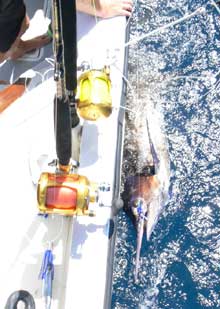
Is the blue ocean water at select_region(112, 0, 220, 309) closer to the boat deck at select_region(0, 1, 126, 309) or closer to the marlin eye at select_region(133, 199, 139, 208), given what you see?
the marlin eye at select_region(133, 199, 139, 208)

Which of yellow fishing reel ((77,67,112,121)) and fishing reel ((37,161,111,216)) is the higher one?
yellow fishing reel ((77,67,112,121))

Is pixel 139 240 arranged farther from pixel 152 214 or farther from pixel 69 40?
pixel 69 40

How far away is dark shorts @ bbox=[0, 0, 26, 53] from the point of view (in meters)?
2.50

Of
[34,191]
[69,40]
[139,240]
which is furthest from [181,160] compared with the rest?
[69,40]

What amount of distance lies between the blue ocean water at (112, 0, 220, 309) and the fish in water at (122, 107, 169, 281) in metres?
0.07

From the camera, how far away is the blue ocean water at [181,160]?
2.80 meters

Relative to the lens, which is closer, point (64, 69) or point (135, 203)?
point (64, 69)

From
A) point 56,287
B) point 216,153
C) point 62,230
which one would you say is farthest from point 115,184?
point 216,153

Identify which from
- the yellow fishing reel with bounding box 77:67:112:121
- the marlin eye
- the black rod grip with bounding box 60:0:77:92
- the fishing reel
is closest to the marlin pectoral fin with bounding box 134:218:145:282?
the marlin eye

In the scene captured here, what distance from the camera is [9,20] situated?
2.56m

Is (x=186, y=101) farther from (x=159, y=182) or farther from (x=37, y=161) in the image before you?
(x=37, y=161)

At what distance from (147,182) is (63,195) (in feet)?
3.46

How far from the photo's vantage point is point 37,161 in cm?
247

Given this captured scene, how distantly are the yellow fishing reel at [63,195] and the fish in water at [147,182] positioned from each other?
80cm
